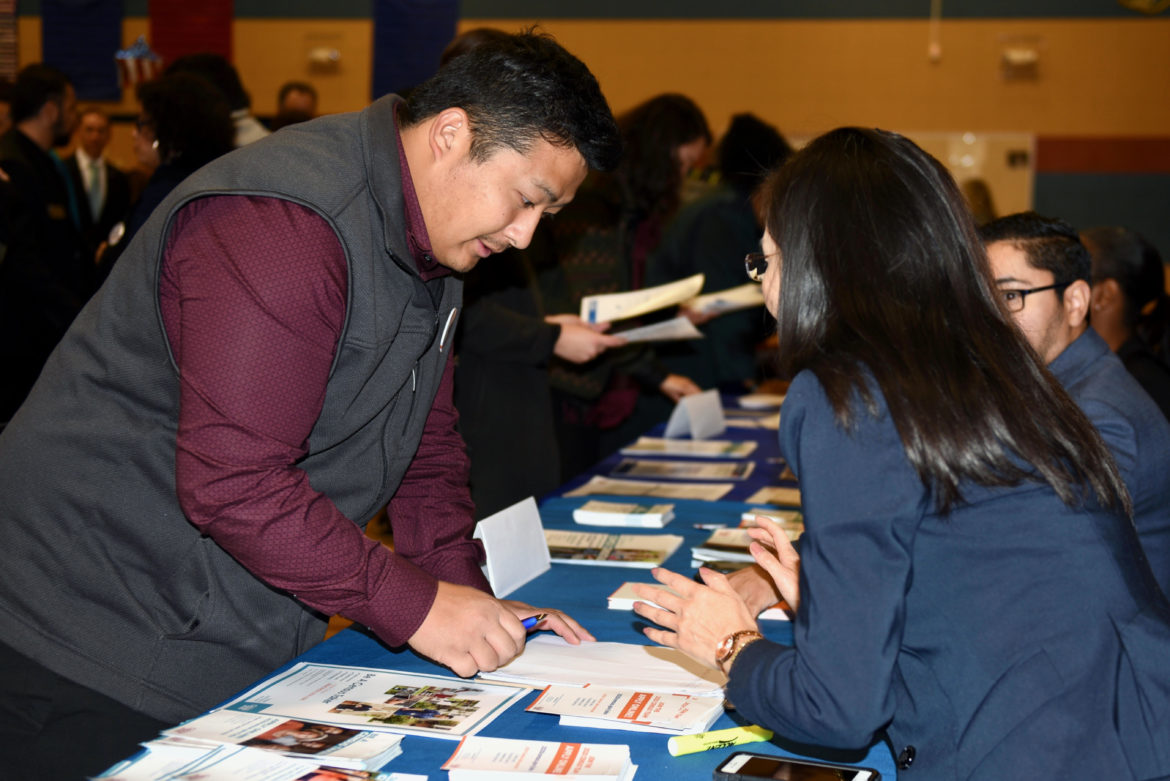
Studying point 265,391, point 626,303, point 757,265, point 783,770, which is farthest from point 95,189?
point 783,770

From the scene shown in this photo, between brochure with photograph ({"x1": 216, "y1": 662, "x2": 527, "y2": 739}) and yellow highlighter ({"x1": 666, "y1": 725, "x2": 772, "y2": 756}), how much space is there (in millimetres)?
235

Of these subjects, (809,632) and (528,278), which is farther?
(528,278)

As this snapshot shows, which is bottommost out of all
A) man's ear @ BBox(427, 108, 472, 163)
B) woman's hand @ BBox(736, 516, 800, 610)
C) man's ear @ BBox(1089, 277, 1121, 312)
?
woman's hand @ BBox(736, 516, 800, 610)

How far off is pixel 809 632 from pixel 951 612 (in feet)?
0.49

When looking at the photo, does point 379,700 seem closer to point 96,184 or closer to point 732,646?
point 732,646

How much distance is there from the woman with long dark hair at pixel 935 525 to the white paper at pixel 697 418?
7.18ft

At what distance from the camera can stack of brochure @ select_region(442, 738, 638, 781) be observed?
114cm

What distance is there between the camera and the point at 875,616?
1.02 m

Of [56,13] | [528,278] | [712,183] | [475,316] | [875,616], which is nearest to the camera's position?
[875,616]

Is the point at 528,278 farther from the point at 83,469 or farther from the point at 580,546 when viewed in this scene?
the point at 83,469

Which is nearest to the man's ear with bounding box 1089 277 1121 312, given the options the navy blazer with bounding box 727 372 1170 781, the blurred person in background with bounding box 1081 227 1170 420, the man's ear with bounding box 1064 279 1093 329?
the blurred person in background with bounding box 1081 227 1170 420

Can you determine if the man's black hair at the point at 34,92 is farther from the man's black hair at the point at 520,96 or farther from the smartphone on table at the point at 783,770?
the smartphone on table at the point at 783,770

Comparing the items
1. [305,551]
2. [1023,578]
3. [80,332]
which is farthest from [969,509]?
[80,332]

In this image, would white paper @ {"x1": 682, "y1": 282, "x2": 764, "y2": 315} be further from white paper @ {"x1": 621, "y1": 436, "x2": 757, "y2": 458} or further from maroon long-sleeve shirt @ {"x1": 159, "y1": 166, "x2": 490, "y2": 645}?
maroon long-sleeve shirt @ {"x1": 159, "y1": 166, "x2": 490, "y2": 645}
